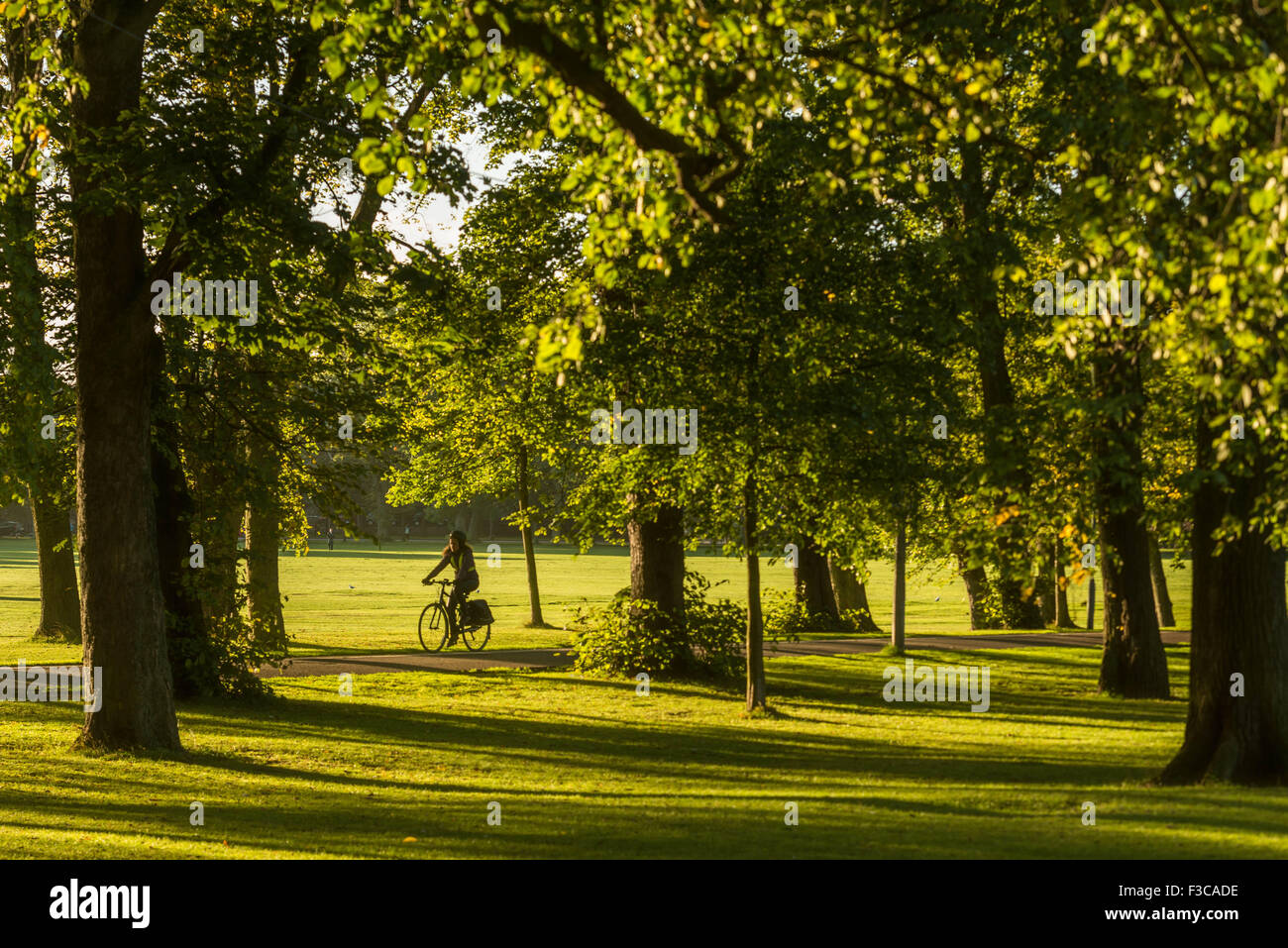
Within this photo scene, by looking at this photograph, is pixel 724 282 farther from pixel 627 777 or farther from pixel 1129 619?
pixel 1129 619

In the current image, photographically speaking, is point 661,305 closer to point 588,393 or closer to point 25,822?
point 588,393

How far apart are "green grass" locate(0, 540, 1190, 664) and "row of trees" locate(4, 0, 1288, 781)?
7029 mm

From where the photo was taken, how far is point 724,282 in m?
15.6

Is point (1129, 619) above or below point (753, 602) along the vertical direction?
below

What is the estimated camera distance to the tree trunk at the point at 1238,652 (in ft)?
38.5

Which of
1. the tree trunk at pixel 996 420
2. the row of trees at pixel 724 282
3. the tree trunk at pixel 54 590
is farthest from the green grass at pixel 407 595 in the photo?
the tree trunk at pixel 996 420

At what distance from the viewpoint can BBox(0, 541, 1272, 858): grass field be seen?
9.52 metres

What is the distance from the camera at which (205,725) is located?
52.2ft

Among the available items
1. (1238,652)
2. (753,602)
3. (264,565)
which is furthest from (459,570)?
(1238,652)

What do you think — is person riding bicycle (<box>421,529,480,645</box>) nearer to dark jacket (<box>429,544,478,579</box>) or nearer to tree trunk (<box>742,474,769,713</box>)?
dark jacket (<box>429,544,478,579</box>)

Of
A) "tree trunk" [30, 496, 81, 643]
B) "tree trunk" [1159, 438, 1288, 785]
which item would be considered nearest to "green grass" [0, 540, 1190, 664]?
"tree trunk" [30, 496, 81, 643]

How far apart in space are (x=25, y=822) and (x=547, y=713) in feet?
29.4

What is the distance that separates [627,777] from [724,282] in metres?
6.09
